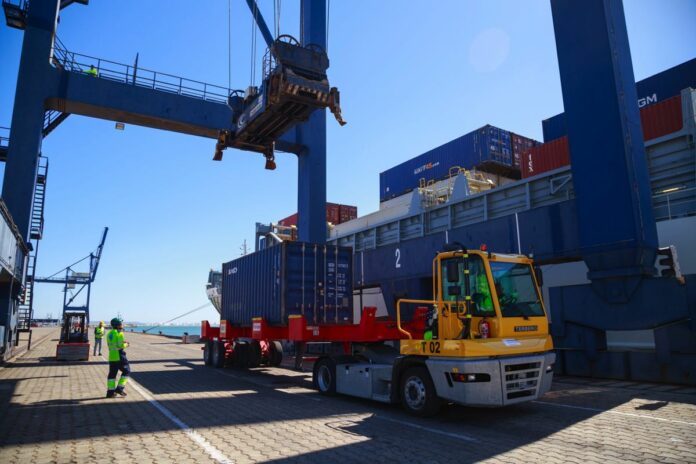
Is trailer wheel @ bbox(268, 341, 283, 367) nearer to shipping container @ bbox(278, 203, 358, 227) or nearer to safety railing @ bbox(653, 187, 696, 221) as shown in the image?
safety railing @ bbox(653, 187, 696, 221)

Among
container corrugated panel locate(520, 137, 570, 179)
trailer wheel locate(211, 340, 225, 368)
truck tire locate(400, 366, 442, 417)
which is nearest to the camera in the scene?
truck tire locate(400, 366, 442, 417)

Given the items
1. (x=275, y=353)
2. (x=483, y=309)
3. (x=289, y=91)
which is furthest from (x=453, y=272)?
(x=275, y=353)

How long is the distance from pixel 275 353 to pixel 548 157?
1306 cm

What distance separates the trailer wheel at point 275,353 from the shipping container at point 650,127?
1100 centimetres

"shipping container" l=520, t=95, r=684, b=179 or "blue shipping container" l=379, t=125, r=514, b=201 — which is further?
"blue shipping container" l=379, t=125, r=514, b=201

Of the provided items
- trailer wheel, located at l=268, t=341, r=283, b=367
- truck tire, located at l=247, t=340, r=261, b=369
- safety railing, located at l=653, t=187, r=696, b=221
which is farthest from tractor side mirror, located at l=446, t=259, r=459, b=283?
safety railing, located at l=653, t=187, r=696, b=221

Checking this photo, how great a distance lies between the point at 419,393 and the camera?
716 centimetres

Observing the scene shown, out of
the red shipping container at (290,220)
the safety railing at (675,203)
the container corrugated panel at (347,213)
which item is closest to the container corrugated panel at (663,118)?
the safety railing at (675,203)

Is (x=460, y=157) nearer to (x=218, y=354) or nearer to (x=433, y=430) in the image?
(x=218, y=354)

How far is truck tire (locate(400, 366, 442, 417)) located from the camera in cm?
693

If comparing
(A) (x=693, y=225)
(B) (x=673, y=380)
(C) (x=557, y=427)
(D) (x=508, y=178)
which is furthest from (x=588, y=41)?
(D) (x=508, y=178)

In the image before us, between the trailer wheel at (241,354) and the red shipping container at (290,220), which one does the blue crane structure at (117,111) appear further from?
the red shipping container at (290,220)

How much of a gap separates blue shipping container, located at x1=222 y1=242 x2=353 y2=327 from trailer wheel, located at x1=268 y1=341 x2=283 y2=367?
1615 millimetres

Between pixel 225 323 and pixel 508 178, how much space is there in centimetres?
1887
